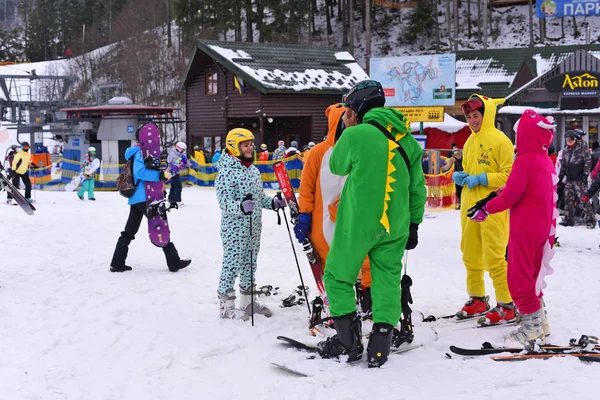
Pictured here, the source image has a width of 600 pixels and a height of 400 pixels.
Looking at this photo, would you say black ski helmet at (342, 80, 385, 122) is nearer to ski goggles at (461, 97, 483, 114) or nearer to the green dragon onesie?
the green dragon onesie

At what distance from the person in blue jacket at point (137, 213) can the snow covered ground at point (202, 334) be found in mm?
142

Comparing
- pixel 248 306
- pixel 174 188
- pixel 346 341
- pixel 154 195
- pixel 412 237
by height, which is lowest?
pixel 248 306

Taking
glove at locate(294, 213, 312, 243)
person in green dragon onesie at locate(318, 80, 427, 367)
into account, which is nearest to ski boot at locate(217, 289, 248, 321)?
glove at locate(294, 213, 312, 243)

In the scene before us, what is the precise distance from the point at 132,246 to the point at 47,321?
447cm

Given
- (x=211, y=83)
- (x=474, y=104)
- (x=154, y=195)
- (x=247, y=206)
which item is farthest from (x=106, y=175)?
(x=474, y=104)

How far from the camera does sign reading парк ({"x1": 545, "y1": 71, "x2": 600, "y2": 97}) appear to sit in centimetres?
2086

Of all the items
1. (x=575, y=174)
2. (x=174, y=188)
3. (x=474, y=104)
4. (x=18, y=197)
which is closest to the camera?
(x=474, y=104)

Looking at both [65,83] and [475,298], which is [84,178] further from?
[65,83]

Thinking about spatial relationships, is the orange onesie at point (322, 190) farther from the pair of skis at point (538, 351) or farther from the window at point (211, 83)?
the window at point (211, 83)

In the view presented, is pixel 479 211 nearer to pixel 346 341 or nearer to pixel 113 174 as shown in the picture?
pixel 346 341

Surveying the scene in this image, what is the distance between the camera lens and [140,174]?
812 centimetres

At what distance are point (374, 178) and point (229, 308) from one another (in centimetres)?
232

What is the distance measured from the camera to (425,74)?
20.8 metres

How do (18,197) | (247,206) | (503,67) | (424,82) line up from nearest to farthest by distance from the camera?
(247,206) < (18,197) < (424,82) < (503,67)
